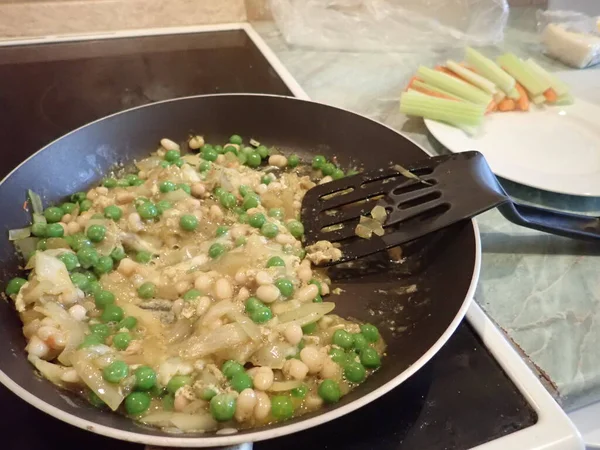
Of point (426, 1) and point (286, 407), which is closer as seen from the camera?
point (286, 407)

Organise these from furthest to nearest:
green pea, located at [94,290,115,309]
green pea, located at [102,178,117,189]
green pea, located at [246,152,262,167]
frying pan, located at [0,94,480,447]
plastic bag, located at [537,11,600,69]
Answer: plastic bag, located at [537,11,600,69] → green pea, located at [246,152,262,167] → green pea, located at [102,178,117,189] → green pea, located at [94,290,115,309] → frying pan, located at [0,94,480,447]

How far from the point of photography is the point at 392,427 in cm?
95

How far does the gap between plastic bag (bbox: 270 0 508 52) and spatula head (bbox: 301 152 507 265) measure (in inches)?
48.5

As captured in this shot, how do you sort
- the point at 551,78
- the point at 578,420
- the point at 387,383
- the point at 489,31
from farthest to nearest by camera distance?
the point at 489,31
the point at 551,78
the point at 578,420
the point at 387,383

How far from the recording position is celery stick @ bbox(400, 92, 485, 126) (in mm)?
1709

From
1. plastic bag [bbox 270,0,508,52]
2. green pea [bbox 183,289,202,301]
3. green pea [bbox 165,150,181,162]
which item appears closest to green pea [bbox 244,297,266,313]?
green pea [bbox 183,289,202,301]

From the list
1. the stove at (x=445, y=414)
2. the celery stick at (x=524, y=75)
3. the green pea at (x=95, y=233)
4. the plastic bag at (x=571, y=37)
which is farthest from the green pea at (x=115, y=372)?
the plastic bag at (x=571, y=37)

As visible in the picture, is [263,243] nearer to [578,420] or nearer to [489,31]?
[578,420]

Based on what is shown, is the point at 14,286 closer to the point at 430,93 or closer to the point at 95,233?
the point at 95,233

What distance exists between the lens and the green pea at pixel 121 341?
3.51ft

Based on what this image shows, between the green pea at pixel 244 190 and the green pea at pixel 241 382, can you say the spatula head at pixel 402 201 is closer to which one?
the green pea at pixel 244 190

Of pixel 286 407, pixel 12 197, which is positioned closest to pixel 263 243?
pixel 286 407

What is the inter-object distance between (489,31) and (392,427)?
2.02 metres

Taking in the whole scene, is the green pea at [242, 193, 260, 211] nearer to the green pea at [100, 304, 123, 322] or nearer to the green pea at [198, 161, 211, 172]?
the green pea at [198, 161, 211, 172]
